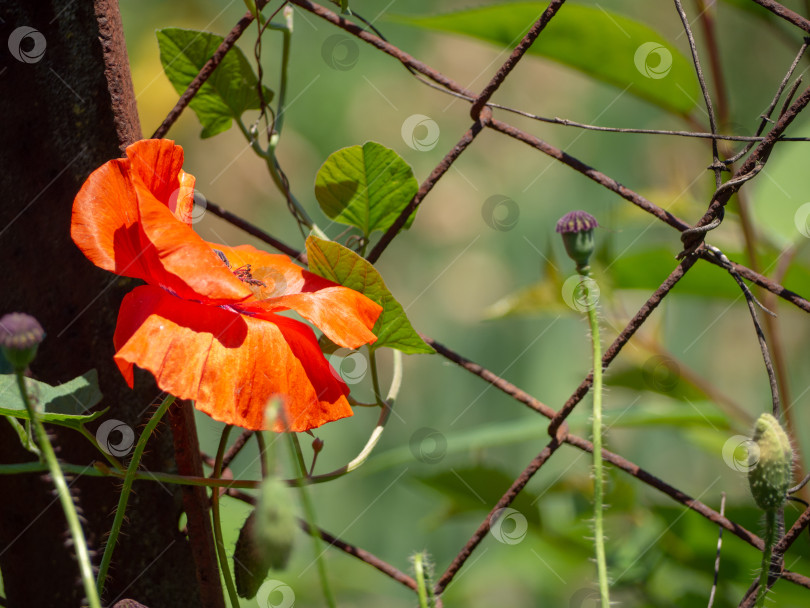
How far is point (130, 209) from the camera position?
1.25 ft

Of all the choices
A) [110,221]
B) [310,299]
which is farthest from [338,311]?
[110,221]

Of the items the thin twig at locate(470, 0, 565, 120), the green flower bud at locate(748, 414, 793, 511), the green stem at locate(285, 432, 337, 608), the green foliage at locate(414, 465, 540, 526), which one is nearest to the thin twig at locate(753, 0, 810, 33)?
the thin twig at locate(470, 0, 565, 120)

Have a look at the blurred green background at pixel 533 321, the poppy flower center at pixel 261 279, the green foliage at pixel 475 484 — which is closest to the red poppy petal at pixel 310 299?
the poppy flower center at pixel 261 279

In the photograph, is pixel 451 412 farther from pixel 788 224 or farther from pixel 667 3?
pixel 667 3

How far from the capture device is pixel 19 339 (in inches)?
11.8

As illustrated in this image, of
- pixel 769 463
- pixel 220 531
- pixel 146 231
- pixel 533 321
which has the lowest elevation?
pixel 220 531

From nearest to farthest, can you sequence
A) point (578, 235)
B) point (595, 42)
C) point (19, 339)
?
point (19, 339)
point (578, 235)
point (595, 42)

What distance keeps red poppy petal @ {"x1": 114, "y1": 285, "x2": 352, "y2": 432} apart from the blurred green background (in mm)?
294

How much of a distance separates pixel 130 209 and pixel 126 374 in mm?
83

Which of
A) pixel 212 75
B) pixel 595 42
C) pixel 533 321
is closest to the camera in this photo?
pixel 212 75

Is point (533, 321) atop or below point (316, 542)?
atop

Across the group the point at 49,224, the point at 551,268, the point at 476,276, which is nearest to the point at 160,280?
the point at 49,224

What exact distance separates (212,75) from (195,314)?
0.21 meters

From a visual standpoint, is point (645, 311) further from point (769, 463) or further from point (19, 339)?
point (19, 339)
